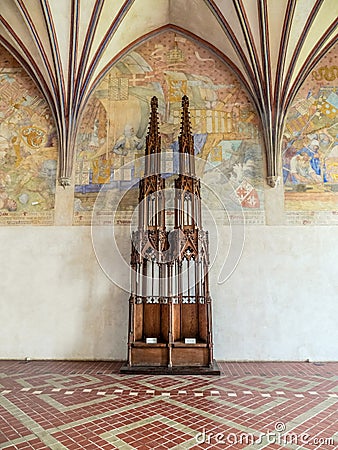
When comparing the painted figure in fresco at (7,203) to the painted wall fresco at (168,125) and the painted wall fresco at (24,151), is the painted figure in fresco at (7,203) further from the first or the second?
the painted wall fresco at (168,125)

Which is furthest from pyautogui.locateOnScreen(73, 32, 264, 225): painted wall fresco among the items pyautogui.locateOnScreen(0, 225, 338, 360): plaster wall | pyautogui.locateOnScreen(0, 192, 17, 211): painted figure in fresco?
pyautogui.locateOnScreen(0, 192, 17, 211): painted figure in fresco

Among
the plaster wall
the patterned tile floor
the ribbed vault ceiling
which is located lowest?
the patterned tile floor

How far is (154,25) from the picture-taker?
1015cm

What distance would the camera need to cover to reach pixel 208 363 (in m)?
7.09

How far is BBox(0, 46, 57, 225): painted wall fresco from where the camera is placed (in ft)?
31.0

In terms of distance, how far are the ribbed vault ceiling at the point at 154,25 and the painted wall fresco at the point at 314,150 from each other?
1.46ft

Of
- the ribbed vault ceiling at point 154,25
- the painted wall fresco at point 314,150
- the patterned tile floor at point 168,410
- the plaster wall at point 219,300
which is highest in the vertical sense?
the ribbed vault ceiling at point 154,25

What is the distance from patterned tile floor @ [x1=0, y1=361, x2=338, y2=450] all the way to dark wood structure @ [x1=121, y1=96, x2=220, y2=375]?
51 cm

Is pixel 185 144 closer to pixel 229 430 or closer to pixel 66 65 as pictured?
pixel 66 65

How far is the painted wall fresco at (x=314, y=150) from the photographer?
9.13 metres

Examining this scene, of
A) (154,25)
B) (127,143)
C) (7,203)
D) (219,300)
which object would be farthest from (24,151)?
(219,300)

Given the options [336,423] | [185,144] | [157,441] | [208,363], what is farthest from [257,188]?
[157,441]

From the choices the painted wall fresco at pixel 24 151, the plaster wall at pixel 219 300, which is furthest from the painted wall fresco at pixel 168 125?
the plaster wall at pixel 219 300

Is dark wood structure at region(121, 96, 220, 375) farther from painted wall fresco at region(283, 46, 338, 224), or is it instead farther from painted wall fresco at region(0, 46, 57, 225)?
painted wall fresco at region(0, 46, 57, 225)
